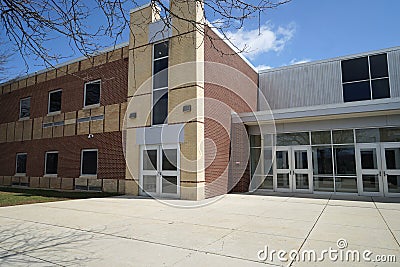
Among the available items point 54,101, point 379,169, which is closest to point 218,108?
point 379,169

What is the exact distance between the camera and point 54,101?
18266mm

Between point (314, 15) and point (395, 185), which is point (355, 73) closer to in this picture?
point (395, 185)

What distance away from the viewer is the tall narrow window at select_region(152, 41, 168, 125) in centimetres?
1282

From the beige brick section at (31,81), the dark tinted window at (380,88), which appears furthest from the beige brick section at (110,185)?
the dark tinted window at (380,88)

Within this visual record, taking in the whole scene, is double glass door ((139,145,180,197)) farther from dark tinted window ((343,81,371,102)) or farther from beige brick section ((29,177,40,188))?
dark tinted window ((343,81,371,102))

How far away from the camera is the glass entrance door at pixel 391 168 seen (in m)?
12.0

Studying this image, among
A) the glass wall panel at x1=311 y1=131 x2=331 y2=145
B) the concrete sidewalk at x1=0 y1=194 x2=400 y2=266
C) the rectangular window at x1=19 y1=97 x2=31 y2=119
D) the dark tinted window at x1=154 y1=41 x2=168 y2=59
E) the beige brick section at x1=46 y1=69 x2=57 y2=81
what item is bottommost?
the concrete sidewalk at x1=0 y1=194 x2=400 y2=266

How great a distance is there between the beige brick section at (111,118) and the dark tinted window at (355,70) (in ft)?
45.0

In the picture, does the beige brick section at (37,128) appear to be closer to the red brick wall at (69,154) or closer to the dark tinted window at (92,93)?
the red brick wall at (69,154)

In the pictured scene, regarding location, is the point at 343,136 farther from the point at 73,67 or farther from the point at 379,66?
the point at 73,67

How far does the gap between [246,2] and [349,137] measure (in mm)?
11283

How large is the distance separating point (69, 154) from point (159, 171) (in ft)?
22.9

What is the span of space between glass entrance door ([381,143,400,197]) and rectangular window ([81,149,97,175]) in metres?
14.2

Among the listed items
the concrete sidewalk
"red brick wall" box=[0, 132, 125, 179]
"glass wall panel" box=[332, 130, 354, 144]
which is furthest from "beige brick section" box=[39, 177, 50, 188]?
"glass wall panel" box=[332, 130, 354, 144]
